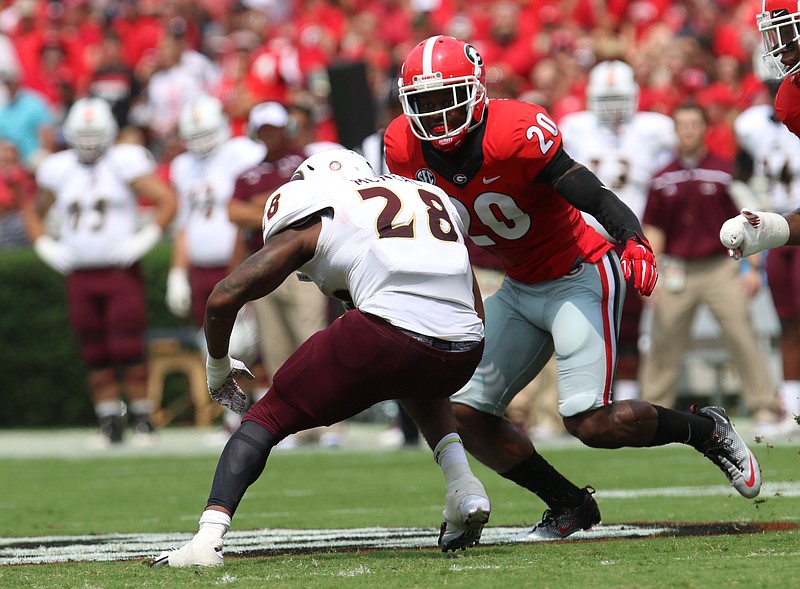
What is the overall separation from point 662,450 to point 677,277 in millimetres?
1296

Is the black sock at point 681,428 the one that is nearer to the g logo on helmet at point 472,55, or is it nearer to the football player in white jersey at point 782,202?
the g logo on helmet at point 472,55

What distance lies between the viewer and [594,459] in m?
8.05

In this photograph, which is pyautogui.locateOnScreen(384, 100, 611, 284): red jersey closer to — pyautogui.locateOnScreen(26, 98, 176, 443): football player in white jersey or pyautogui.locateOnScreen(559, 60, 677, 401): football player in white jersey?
pyautogui.locateOnScreen(559, 60, 677, 401): football player in white jersey

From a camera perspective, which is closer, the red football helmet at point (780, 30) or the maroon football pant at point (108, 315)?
the red football helmet at point (780, 30)

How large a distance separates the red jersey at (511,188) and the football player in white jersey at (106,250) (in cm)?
528

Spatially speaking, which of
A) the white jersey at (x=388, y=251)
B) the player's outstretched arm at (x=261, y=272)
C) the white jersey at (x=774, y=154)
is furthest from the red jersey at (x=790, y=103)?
the white jersey at (x=774, y=154)

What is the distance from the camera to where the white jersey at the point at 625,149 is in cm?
935

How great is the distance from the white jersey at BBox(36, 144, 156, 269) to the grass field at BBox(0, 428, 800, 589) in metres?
1.46

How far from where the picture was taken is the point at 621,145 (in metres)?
9.40

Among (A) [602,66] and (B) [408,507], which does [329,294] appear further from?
(A) [602,66]

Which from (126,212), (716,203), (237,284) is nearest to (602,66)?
(716,203)


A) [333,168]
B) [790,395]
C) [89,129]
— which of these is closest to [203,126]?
[89,129]

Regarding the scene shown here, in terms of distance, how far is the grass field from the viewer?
3922 mm

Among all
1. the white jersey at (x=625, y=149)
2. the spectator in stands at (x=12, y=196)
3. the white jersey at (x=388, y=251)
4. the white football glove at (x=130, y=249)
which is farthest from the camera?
the spectator in stands at (x=12, y=196)
